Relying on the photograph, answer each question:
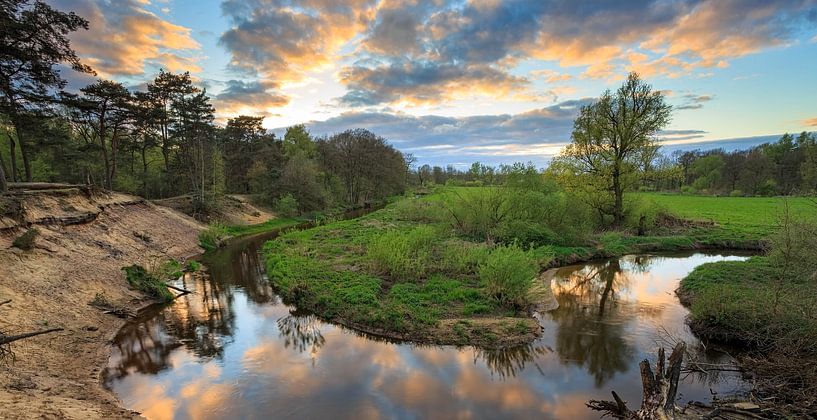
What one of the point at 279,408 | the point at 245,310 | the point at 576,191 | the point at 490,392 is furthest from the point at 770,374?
the point at 576,191

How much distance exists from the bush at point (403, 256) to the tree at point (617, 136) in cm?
1809

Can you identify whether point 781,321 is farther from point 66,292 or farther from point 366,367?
point 66,292

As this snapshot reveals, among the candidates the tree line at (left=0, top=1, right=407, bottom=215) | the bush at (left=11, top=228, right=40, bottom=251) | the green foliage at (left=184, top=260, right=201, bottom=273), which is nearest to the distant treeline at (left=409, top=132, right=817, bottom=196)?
the tree line at (left=0, top=1, right=407, bottom=215)

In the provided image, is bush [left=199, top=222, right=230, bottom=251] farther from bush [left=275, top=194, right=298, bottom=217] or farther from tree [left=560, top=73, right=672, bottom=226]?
tree [left=560, top=73, right=672, bottom=226]

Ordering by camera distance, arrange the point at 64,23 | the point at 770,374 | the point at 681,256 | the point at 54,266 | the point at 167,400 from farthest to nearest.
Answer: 1. the point at 681,256
2. the point at 64,23
3. the point at 54,266
4. the point at 167,400
5. the point at 770,374

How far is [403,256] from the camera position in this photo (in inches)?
789

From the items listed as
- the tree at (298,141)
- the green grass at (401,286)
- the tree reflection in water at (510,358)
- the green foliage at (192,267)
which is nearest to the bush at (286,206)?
the tree at (298,141)

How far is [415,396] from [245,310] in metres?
10.3

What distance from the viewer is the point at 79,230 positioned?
816 inches

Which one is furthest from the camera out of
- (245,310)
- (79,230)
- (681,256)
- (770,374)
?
(681,256)

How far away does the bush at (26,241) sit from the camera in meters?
15.4

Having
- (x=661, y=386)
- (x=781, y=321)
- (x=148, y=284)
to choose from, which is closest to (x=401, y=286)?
(x=661, y=386)

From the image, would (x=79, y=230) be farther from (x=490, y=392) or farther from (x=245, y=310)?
(x=490, y=392)

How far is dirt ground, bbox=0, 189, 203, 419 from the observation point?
8812 mm
